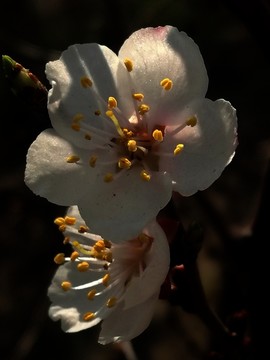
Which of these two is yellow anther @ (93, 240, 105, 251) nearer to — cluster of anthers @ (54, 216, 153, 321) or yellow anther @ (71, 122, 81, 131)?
cluster of anthers @ (54, 216, 153, 321)

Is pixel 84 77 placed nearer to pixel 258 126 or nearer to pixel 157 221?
pixel 157 221

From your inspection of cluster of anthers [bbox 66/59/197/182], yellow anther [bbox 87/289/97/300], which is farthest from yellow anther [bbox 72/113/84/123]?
yellow anther [bbox 87/289/97/300]

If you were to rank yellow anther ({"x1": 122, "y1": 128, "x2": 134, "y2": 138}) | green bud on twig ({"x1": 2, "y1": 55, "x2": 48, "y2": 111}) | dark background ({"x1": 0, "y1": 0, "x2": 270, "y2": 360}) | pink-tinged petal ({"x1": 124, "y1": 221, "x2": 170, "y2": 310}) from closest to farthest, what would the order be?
green bud on twig ({"x1": 2, "y1": 55, "x2": 48, "y2": 111}), pink-tinged petal ({"x1": 124, "y1": 221, "x2": 170, "y2": 310}), yellow anther ({"x1": 122, "y1": 128, "x2": 134, "y2": 138}), dark background ({"x1": 0, "y1": 0, "x2": 270, "y2": 360})

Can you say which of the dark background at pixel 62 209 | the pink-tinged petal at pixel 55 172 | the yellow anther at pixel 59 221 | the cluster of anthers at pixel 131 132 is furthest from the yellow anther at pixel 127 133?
the dark background at pixel 62 209

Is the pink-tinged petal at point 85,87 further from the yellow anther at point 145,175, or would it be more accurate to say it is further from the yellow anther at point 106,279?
the yellow anther at point 106,279

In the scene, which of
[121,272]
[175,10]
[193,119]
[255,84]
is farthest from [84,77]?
[255,84]

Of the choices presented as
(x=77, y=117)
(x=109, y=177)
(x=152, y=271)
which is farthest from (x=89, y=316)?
(x=77, y=117)

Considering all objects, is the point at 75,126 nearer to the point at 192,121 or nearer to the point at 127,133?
the point at 127,133
